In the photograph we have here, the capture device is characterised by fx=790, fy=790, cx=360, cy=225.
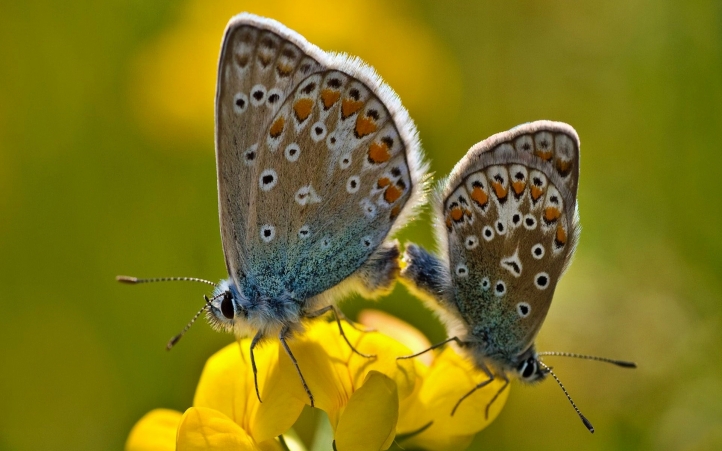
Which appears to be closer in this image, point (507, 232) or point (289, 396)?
point (289, 396)

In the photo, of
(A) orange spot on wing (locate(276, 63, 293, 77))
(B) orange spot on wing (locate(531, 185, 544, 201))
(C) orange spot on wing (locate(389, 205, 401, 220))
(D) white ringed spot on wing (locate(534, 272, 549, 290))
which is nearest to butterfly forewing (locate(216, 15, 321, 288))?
(A) orange spot on wing (locate(276, 63, 293, 77))

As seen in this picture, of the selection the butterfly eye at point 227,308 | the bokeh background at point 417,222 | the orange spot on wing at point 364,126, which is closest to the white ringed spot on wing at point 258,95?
the orange spot on wing at point 364,126

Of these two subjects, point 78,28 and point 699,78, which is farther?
point 78,28

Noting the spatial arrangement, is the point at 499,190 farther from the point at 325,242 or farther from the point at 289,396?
the point at 289,396

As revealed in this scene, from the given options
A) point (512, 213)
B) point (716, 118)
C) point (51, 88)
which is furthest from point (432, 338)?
point (51, 88)

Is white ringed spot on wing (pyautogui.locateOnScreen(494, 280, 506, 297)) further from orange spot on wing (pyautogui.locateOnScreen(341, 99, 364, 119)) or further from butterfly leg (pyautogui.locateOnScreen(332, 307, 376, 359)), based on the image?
orange spot on wing (pyautogui.locateOnScreen(341, 99, 364, 119))

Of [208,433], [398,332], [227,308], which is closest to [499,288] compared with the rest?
[398,332]

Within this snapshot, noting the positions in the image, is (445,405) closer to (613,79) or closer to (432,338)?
(432,338)
